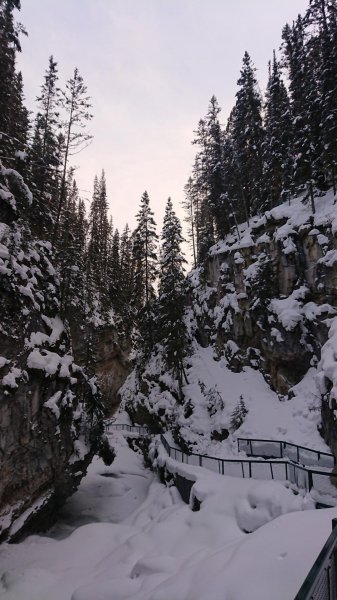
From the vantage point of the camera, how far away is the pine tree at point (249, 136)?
129 feet

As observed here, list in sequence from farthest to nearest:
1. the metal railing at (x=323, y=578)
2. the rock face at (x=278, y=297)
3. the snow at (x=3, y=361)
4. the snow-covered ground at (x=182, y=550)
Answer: the rock face at (x=278, y=297) → the snow at (x=3, y=361) → the snow-covered ground at (x=182, y=550) → the metal railing at (x=323, y=578)

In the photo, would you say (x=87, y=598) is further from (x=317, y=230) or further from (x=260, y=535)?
(x=317, y=230)

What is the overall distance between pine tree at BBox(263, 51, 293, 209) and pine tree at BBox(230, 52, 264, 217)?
1.43m

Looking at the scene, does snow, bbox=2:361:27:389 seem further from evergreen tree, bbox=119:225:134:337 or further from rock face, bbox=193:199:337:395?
evergreen tree, bbox=119:225:134:337

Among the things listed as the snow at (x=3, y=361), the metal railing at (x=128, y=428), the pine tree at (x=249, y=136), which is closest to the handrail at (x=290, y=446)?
the snow at (x=3, y=361)

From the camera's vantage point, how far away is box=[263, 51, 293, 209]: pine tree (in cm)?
3409

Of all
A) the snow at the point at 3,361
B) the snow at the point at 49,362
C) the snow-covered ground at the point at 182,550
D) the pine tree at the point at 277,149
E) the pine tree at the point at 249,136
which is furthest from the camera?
the pine tree at the point at 249,136

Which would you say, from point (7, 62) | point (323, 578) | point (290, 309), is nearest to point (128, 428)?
point (290, 309)

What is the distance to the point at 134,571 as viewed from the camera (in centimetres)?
970

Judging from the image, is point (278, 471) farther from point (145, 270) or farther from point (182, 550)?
point (145, 270)

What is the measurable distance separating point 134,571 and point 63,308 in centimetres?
1805

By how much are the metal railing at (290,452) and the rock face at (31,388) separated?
362 inches

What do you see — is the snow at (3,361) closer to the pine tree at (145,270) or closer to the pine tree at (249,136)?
the pine tree at (145,270)

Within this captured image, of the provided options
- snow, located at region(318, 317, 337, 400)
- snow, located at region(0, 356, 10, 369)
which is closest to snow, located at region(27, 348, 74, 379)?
snow, located at region(0, 356, 10, 369)
